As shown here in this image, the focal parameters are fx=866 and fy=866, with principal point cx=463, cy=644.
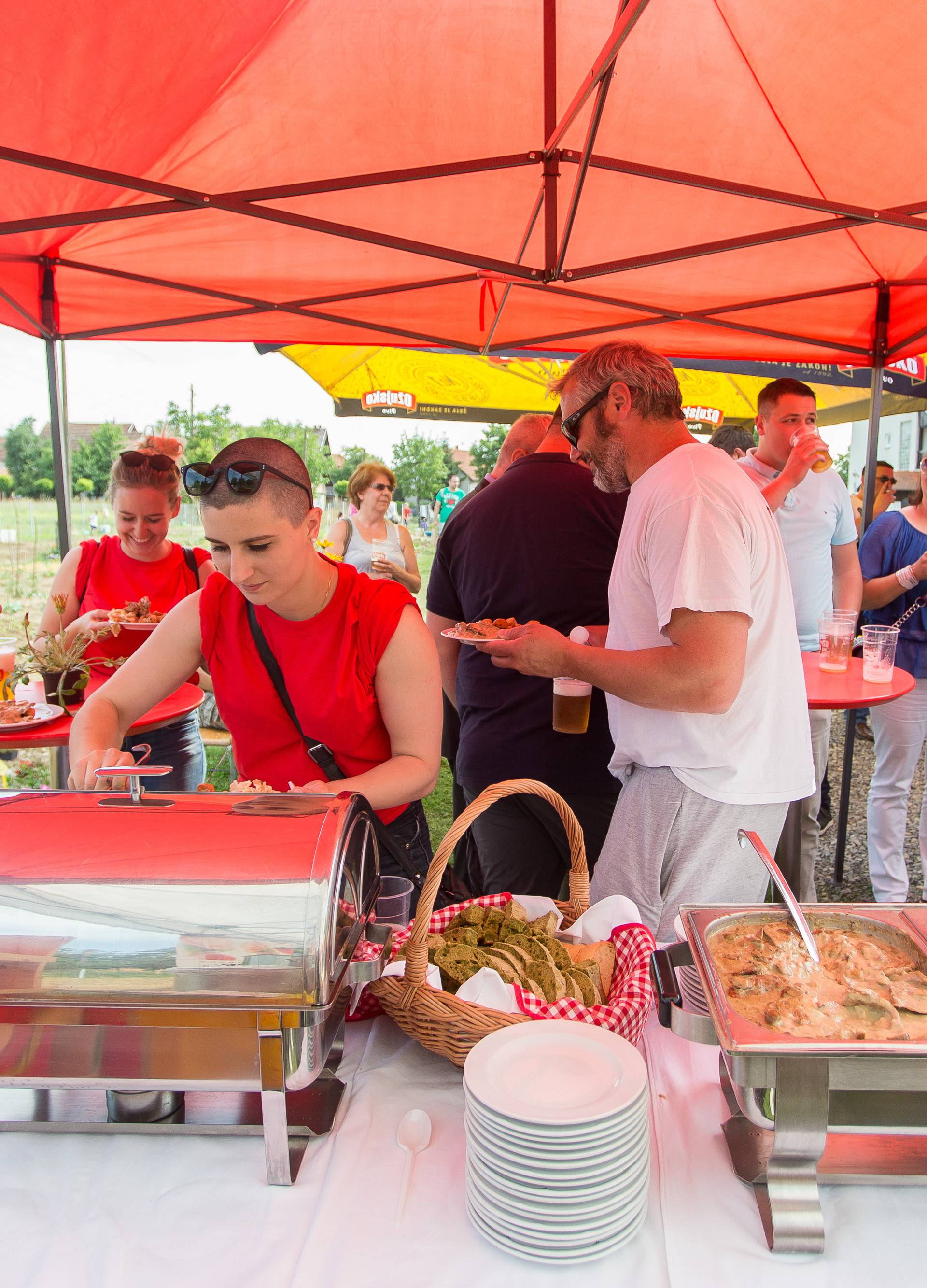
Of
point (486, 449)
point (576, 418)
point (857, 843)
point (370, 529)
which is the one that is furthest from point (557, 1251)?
point (486, 449)

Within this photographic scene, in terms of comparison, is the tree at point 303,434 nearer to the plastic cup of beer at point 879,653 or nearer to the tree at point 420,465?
the tree at point 420,465

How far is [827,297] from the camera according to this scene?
4.31 metres

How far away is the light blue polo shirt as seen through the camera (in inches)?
155

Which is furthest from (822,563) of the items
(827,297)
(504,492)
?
(504,492)

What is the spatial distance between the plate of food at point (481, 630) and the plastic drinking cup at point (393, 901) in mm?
1007

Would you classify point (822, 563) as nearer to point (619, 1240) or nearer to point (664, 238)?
point (664, 238)

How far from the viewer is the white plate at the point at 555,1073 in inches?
36.9

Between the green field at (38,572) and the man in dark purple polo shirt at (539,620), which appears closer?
the man in dark purple polo shirt at (539,620)

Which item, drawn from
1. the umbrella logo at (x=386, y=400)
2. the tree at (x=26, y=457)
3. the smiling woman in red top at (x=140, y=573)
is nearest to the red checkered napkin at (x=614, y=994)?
the smiling woman in red top at (x=140, y=573)

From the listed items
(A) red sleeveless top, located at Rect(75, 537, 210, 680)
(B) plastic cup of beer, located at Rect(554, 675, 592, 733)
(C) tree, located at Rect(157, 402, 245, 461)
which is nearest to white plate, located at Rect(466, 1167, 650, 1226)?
(B) plastic cup of beer, located at Rect(554, 675, 592, 733)

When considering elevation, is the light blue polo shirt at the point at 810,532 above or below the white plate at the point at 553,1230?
above

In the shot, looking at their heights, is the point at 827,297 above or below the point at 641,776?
above

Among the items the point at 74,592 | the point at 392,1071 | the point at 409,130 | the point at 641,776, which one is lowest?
the point at 392,1071

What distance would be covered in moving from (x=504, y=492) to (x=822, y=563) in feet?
6.35
